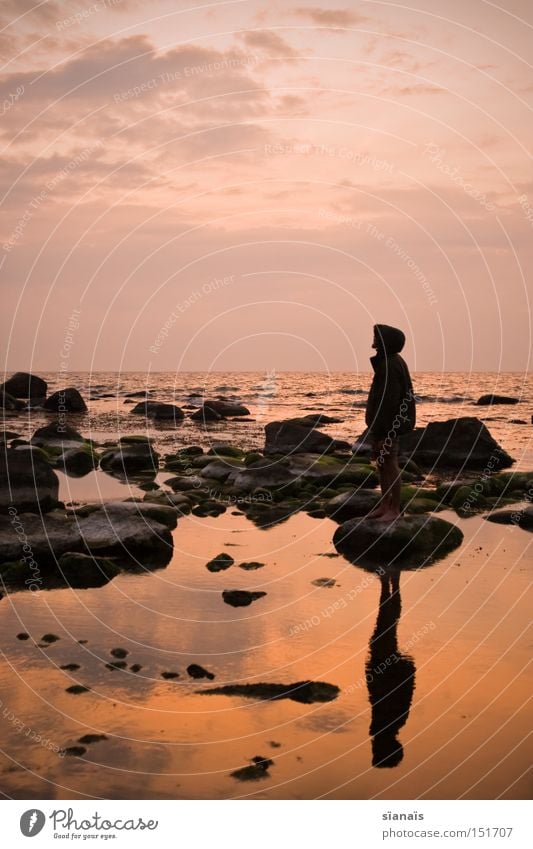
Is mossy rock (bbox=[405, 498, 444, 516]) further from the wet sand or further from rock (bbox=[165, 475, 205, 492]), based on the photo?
rock (bbox=[165, 475, 205, 492])

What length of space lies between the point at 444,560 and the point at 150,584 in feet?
13.9

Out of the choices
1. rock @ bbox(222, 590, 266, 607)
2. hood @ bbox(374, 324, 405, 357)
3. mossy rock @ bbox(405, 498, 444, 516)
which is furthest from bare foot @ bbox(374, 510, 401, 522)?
rock @ bbox(222, 590, 266, 607)

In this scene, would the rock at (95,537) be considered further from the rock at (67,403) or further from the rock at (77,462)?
the rock at (67,403)

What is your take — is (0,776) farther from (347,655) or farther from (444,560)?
(444,560)


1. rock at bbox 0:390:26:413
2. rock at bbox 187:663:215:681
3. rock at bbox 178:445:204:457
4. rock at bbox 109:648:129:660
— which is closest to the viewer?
rock at bbox 187:663:215:681

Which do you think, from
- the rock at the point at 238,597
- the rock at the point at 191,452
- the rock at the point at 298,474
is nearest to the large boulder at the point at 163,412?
the rock at the point at 191,452

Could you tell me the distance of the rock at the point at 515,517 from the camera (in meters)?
15.0

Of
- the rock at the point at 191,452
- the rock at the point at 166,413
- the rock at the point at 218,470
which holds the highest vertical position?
the rock at the point at 218,470

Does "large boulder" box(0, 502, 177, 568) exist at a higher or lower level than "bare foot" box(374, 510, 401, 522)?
lower

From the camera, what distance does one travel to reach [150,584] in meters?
10.8

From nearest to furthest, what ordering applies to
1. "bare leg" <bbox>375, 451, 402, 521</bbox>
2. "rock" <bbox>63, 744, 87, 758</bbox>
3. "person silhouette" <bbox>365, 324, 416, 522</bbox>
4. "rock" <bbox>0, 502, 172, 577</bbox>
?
"rock" <bbox>63, 744, 87, 758</bbox> → "rock" <bbox>0, 502, 172, 577</bbox> → "bare leg" <bbox>375, 451, 402, 521</bbox> → "person silhouette" <bbox>365, 324, 416, 522</bbox>

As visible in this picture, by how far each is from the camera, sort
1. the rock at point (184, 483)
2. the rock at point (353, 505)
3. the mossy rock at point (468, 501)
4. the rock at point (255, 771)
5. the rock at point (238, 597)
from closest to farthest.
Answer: the rock at point (255, 771) → the rock at point (238, 597) → the rock at point (353, 505) → the mossy rock at point (468, 501) → the rock at point (184, 483)

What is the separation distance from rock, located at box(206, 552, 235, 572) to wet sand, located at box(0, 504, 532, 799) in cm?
15

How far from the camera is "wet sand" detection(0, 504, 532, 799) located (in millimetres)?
5887
